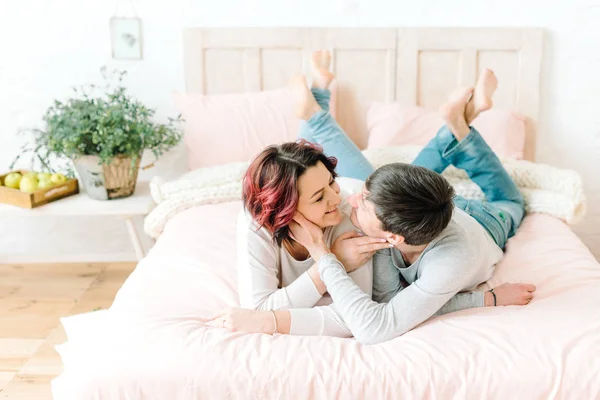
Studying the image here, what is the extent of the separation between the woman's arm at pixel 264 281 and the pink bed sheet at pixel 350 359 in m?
0.10

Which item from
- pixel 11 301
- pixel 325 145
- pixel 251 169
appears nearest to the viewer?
pixel 251 169

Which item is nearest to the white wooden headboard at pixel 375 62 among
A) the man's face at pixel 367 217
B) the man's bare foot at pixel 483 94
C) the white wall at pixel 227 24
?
the white wall at pixel 227 24

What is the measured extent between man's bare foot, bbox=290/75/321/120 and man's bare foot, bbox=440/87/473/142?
18.8 inches

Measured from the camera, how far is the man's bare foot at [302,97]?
7.36ft

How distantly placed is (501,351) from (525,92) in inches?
67.8

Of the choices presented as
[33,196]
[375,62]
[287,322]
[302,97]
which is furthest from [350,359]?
[375,62]

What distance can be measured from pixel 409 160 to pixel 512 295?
90cm

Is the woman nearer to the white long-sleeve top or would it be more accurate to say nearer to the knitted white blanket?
the white long-sleeve top

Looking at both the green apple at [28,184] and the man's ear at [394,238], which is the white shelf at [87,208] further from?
the man's ear at [394,238]

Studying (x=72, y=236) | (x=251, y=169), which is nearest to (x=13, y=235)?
(x=72, y=236)

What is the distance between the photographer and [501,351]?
143 centimetres

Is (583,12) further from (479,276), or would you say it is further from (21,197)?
(21,197)

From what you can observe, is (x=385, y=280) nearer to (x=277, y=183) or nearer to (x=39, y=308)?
(x=277, y=183)

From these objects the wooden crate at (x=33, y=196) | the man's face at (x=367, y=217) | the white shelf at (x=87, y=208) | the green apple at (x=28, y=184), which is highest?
the man's face at (x=367, y=217)
